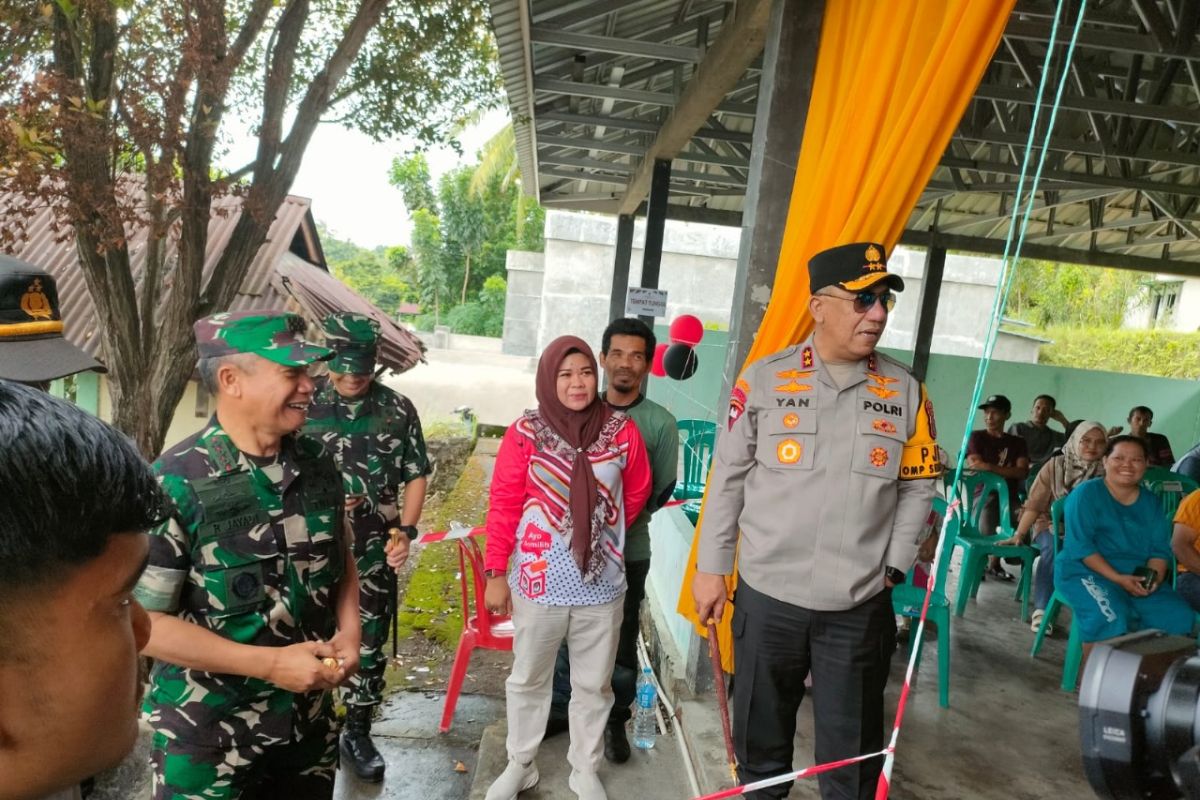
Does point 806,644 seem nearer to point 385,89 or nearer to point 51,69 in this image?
point 51,69

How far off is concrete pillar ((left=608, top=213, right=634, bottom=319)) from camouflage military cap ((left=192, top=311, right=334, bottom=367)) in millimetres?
8851

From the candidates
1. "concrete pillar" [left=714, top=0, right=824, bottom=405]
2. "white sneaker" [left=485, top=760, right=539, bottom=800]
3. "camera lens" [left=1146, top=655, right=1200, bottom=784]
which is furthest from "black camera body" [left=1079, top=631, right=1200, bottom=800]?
"concrete pillar" [left=714, top=0, right=824, bottom=405]

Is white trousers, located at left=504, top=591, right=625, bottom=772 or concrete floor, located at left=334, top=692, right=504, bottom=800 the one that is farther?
concrete floor, located at left=334, top=692, right=504, bottom=800

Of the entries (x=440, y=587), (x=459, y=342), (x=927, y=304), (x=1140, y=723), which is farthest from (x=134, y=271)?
(x=459, y=342)

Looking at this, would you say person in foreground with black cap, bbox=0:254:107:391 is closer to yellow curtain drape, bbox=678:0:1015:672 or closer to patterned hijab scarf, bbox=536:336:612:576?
patterned hijab scarf, bbox=536:336:612:576

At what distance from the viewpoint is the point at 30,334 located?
1.67m

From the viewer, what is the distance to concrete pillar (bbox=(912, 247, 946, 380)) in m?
12.2

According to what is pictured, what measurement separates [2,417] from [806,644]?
2.07 m

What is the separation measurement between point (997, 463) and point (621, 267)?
21.1 feet

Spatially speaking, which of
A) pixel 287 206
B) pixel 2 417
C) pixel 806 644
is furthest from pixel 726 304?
pixel 2 417

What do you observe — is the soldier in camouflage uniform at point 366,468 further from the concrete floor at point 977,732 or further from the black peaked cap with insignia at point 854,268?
the black peaked cap with insignia at point 854,268

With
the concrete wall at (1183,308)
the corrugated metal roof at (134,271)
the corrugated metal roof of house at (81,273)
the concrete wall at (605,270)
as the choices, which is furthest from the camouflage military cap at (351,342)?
the concrete wall at (1183,308)

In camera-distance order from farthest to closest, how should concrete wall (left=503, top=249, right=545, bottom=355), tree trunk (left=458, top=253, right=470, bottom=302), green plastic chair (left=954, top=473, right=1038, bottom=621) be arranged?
1. tree trunk (left=458, top=253, right=470, bottom=302)
2. concrete wall (left=503, top=249, right=545, bottom=355)
3. green plastic chair (left=954, top=473, right=1038, bottom=621)

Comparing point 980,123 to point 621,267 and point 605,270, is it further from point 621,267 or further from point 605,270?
point 605,270
